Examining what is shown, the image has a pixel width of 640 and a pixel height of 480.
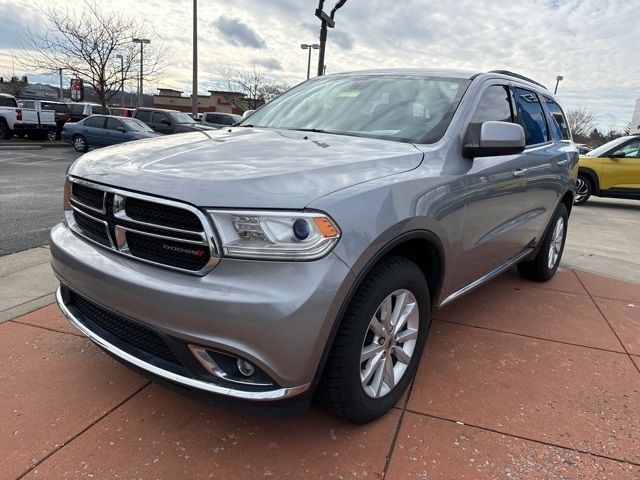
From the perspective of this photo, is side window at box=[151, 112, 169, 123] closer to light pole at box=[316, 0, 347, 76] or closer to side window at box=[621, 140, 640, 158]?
light pole at box=[316, 0, 347, 76]

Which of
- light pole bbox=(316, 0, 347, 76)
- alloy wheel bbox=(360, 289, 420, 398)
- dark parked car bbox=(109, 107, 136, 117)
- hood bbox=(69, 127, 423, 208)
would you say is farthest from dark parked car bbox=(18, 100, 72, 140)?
alloy wheel bbox=(360, 289, 420, 398)

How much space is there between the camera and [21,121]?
1945 cm

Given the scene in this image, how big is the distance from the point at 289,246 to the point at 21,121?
70.9ft

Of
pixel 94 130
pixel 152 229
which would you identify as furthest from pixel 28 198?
pixel 94 130

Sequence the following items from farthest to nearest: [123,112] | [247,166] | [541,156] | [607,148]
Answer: [123,112] → [607,148] → [541,156] → [247,166]

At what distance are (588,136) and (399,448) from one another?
6828 centimetres

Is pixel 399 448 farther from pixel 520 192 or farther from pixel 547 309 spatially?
pixel 547 309

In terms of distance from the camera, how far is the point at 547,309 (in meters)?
4.24

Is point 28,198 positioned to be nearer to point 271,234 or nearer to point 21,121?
point 271,234

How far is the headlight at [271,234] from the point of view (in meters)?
1.86

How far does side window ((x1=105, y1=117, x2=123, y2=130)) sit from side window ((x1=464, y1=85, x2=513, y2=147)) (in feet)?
50.8

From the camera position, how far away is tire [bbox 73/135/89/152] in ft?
58.2

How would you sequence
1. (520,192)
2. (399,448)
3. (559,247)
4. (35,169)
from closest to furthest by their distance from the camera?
(399,448) < (520,192) < (559,247) < (35,169)

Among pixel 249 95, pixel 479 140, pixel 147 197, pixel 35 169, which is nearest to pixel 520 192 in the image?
pixel 479 140
